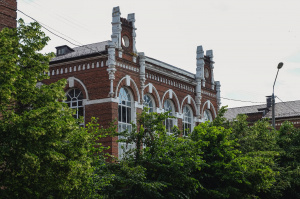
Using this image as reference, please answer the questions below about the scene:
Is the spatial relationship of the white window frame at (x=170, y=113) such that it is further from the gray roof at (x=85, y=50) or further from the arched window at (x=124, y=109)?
the gray roof at (x=85, y=50)

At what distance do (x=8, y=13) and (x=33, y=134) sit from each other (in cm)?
830

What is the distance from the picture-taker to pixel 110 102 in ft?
89.4

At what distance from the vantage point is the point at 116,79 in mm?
27812

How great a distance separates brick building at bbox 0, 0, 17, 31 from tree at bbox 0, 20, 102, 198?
444cm

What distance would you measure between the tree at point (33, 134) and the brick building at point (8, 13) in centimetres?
444

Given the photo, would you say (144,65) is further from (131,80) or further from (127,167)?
(127,167)

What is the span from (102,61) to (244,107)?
36001mm

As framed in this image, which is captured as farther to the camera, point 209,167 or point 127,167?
point 209,167

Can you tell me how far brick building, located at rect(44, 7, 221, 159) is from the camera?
27516 mm

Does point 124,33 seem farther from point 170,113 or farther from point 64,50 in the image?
point 170,113

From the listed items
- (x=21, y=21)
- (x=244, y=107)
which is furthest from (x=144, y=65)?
(x=244, y=107)

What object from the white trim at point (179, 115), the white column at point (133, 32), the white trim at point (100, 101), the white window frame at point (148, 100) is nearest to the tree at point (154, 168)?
the white trim at point (100, 101)

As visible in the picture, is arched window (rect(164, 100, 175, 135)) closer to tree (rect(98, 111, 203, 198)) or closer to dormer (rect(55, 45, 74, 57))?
dormer (rect(55, 45, 74, 57))

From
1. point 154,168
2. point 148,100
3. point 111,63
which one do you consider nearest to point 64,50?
point 111,63
